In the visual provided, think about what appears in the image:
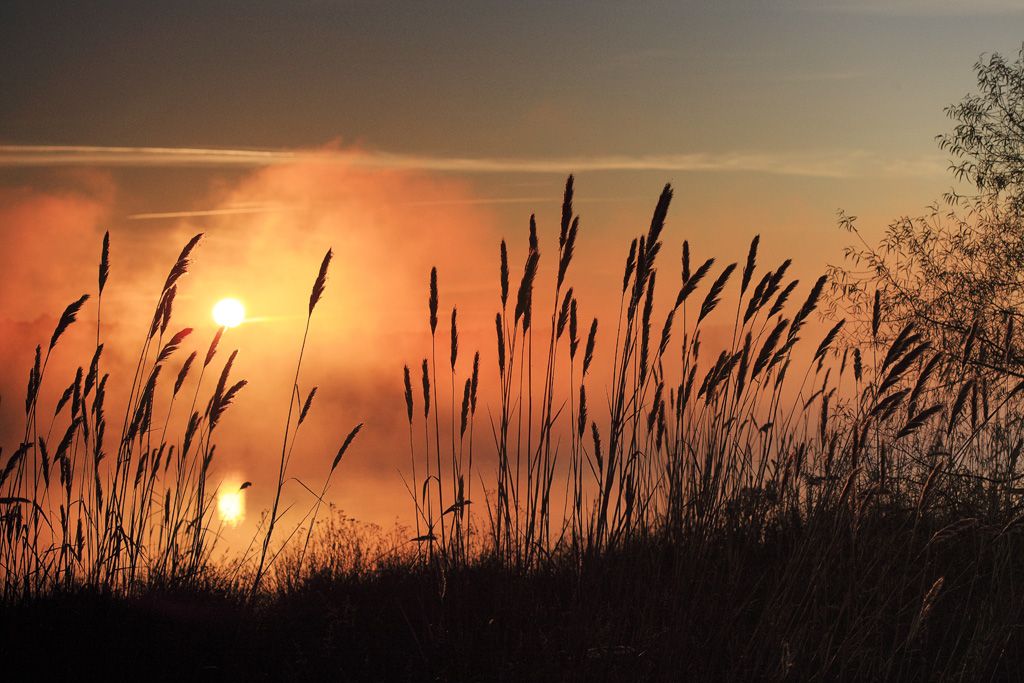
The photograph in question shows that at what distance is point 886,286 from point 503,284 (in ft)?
20.1

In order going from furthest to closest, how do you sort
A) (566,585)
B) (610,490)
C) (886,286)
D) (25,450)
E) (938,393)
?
(886,286) < (938,393) < (25,450) < (566,585) < (610,490)

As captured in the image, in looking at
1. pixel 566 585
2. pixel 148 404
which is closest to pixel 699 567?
pixel 566 585

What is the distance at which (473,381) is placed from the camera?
361cm

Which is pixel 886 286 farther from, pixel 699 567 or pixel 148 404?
pixel 148 404

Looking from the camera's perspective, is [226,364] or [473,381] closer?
[473,381]

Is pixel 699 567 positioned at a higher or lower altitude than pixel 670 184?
lower

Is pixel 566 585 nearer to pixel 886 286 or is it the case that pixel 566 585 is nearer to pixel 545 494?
pixel 545 494

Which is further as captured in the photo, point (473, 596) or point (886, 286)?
point (886, 286)

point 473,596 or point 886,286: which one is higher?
point 886,286

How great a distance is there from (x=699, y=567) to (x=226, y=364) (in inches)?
88.7

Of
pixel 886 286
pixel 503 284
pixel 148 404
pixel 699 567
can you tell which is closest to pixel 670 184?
pixel 503 284

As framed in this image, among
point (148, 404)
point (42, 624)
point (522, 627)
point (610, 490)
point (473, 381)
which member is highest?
point (148, 404)

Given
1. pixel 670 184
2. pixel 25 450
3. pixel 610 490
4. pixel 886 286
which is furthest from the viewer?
pixel 886 286

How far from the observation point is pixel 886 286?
331 inches
